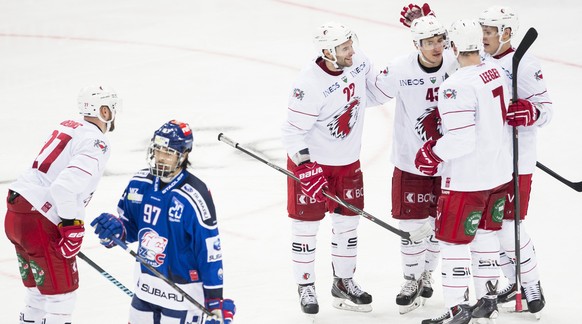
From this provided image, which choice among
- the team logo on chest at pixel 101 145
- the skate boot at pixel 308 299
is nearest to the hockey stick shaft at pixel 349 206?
the skate boot at pixel 308 299

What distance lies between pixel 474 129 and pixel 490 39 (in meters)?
0.71

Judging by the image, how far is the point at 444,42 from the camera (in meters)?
5.91

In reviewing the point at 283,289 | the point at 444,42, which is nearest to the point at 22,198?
the point at 283,289

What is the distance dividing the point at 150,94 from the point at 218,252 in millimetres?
5896

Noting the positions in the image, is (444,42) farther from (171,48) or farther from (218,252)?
(171,48)

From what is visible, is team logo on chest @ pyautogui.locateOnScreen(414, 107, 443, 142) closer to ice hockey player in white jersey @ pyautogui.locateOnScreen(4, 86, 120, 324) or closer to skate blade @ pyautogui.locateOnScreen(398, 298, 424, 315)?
skate blade @ pyautogui.locateOnScreen(398, 298, 424, 315)

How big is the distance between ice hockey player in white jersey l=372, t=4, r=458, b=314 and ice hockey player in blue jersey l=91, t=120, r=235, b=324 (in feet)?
5.59

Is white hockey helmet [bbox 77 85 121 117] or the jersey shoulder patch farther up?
white hockey helmet [bbox 77 85 121 117]

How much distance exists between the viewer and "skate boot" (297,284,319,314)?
5.87m

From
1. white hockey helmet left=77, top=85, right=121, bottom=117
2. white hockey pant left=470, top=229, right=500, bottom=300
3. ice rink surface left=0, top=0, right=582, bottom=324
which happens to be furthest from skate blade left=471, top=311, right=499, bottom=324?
white hockey helmet left=77, top=85, right=121, bottom=117

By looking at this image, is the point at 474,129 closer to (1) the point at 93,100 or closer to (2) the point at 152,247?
(2) the point at 152,247

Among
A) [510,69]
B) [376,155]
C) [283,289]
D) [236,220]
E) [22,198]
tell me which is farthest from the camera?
[376,155]

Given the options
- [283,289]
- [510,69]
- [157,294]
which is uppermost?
[510,69]

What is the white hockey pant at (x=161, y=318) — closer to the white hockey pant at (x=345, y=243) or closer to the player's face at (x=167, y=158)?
the player's face at (x=167, y=158)
